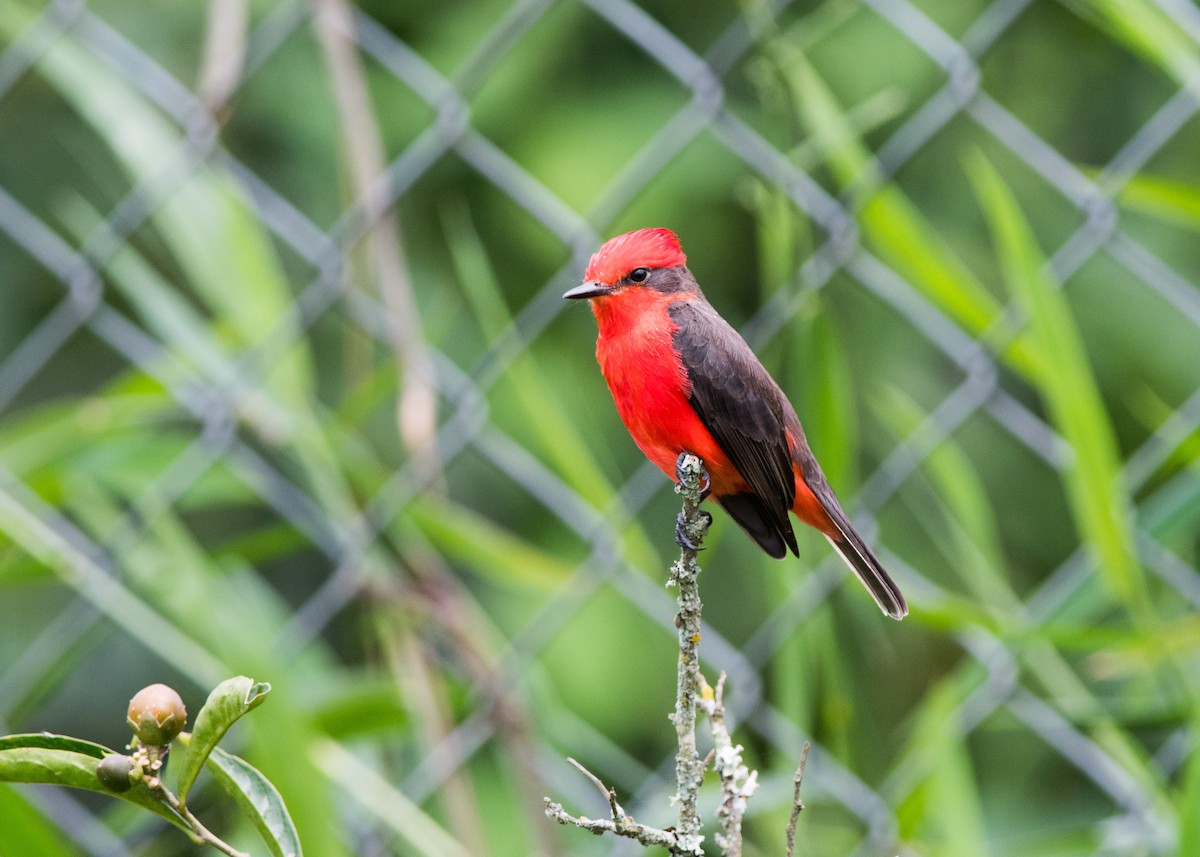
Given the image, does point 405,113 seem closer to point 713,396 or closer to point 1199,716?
point 713,396

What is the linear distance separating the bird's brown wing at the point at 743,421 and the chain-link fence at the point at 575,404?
0.07 meters

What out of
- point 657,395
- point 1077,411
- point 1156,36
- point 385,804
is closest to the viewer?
point 657,395

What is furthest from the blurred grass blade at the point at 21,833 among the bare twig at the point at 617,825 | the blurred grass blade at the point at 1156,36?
the blurred grass blade at the point at 1156,36

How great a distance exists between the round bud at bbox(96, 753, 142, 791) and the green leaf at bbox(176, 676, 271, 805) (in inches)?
1.2

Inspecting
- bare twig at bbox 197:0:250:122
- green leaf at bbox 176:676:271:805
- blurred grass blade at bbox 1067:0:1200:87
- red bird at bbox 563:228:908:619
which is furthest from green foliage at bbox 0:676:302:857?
bare twig at bbox 197:0:250:122

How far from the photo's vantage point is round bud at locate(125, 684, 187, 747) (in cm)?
75

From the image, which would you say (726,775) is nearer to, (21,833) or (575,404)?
(21,833)

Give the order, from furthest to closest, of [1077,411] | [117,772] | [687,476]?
[1077,411] < [687,476] < [117,772]

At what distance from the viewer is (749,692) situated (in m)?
2.31

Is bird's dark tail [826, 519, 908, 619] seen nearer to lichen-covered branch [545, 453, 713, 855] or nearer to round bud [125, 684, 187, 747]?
lichen-covered branch [545, 453, 713, 855]

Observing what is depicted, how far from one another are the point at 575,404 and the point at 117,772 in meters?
2.18

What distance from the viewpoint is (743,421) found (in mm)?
1670

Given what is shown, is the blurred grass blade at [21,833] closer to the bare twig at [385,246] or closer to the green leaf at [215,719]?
the green leaf at [215,719]

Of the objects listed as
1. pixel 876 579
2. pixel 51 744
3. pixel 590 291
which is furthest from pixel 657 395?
pixel 51 744
